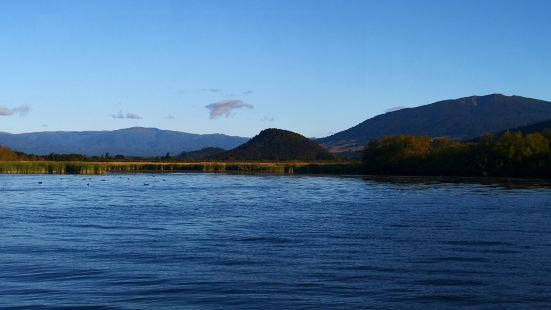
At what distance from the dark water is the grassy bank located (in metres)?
69.5

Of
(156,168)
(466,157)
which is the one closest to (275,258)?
(466,157)

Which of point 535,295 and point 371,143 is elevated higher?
point 371,143

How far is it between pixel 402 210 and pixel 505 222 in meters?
8.09

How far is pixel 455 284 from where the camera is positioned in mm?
18812

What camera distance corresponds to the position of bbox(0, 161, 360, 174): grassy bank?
107m

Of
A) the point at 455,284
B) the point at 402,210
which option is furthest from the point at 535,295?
the point at 402,210

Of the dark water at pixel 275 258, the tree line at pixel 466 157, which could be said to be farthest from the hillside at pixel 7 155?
the dark water at pixel 275 258

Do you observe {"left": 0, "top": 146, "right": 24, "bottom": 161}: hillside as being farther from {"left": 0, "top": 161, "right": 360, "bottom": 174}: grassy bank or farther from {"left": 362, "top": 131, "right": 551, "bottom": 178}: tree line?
{"left": 362, "top": 131, "right": 551, "bottom": 178}: tree line

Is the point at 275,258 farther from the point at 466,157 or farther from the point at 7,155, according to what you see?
the point at 7,155

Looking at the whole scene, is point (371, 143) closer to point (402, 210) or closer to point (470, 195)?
point (470, 195)

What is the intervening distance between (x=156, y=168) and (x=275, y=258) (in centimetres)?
11396

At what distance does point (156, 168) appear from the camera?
134500 millimetres

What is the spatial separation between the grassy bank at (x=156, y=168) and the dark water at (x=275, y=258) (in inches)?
2737

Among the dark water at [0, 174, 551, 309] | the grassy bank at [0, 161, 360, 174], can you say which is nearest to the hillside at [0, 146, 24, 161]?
the grassy bank at [0, 161, 360, 174]
